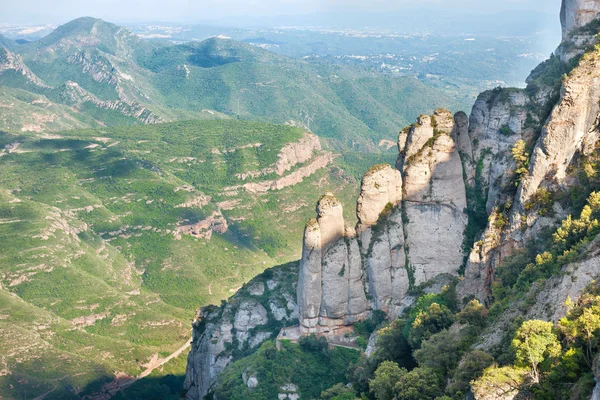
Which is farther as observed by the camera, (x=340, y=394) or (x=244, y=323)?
(x=244, y=323)

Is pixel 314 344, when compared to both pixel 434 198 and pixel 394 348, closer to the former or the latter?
pixel 394 348

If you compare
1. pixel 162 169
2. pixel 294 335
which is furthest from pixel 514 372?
pixel 162 169

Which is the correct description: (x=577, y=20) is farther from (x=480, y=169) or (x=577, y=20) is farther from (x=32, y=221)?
(x=32, y=221)

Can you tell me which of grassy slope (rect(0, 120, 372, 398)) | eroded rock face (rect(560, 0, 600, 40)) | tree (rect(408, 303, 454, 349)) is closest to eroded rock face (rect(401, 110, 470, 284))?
tree (rect(408, 303, 454, 349))

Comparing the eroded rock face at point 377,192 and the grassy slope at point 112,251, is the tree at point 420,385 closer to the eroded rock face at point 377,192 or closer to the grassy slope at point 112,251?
the eroded rock face at point 377,192

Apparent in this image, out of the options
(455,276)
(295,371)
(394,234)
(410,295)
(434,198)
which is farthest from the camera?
(295,371)

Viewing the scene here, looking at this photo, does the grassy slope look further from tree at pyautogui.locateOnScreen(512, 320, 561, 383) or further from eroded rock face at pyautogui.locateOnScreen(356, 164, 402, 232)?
tree at pyautogui.locateOnScreen(512, 320, 561, 383)

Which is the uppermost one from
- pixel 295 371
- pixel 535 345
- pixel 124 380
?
pixel 535 345

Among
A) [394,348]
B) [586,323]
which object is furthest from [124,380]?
[586,323]

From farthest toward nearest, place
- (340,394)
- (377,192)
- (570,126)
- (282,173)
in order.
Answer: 1. (282,173)
2. (377,192)
3. (340,394)
4. (570,126)
